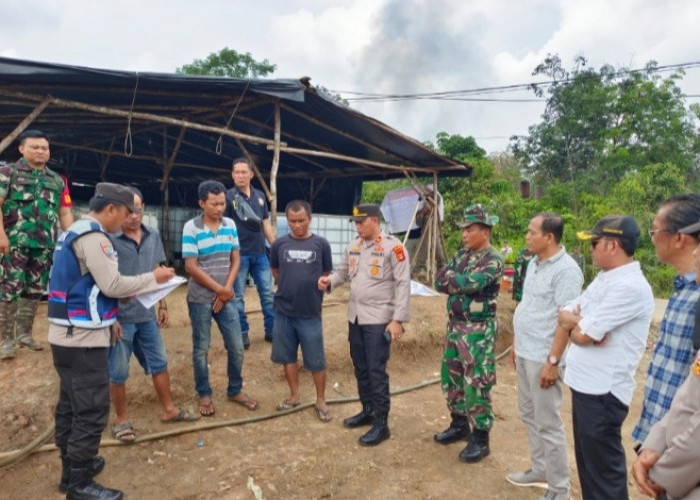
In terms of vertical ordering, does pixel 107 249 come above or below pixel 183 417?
above

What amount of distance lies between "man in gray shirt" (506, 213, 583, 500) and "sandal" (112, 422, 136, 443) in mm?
2776

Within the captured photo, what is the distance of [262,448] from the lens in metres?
3.62

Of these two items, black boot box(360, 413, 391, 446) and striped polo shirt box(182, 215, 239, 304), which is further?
striped polo shirt box(182, 215, 239, 304)

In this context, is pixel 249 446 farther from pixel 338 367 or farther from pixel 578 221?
pixel 578 221

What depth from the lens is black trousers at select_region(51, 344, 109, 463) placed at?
2.72 metres

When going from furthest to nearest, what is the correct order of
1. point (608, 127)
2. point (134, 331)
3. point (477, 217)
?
point (608, 127)
point (134, 331)
point (477, 217)

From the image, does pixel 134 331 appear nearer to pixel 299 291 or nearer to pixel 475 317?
pixel 299 291

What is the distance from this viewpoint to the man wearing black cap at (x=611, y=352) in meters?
2.29

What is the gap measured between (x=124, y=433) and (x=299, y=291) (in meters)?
1.64

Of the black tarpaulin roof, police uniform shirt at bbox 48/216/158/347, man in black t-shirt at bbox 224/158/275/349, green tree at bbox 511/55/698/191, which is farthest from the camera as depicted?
green tree at bbox 511/55/698/191

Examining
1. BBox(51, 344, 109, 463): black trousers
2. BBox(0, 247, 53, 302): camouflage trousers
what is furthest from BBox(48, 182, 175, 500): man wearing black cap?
BBox(0, 247, 53, 302): camouflage trousers

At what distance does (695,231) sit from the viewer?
1.89 m

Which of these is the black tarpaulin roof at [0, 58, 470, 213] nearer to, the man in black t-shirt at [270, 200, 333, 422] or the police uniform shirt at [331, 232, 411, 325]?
the man in black t-shirt at [270, 200, 333, 422]

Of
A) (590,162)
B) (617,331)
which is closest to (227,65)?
(590,162)
